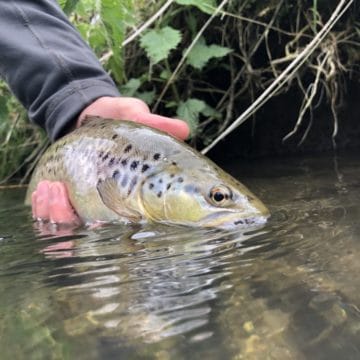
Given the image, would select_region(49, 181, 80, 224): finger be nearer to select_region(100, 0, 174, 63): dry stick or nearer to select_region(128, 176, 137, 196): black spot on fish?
select_region(128, 176, 137, 196): black spot on fish

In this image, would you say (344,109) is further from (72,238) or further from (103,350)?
(103,350)

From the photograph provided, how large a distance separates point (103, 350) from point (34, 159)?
333cm

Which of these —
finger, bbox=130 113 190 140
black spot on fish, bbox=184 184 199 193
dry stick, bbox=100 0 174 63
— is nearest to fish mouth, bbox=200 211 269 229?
black spot on fish, bbox=184 184 199 193

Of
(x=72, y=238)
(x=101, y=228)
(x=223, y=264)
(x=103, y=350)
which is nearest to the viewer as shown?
(x=103, y=350)

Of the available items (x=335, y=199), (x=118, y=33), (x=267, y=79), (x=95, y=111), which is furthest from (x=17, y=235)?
(x=267, y=79)

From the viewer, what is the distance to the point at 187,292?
3.39ft

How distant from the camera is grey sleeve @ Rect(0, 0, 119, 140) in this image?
2209 mm

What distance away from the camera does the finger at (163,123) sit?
2.16 meters

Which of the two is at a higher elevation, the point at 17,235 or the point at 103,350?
the point at 103,350

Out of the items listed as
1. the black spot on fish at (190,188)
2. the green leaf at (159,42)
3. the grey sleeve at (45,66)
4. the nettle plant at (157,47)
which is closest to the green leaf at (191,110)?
the nettle plant at (157,47)

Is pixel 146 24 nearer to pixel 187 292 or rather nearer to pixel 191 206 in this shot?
pixel 191 206

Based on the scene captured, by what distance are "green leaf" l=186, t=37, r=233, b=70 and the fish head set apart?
4.34ft

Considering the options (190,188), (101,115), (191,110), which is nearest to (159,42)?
(191,110)

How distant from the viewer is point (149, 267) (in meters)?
1.25
